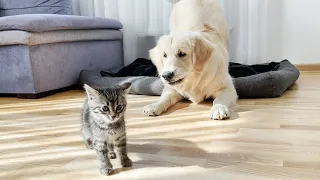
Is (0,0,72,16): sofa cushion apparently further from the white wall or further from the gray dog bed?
the white wall

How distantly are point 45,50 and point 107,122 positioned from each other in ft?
5.16

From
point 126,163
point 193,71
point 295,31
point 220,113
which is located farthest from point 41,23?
point 295,31

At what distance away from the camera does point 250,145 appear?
1.19m

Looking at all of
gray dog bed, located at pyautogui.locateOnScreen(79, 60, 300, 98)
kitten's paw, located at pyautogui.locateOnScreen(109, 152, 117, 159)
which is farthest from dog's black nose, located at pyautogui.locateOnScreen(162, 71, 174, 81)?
kitten's paw, located at pyautogui.locateOnScreen(109, 152, 117, 159)

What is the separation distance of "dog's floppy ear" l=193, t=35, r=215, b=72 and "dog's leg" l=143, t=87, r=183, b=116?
265mm

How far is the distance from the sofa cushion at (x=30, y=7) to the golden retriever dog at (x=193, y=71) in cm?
160

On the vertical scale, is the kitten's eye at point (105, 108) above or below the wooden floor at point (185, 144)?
above

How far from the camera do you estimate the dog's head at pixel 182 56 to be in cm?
167

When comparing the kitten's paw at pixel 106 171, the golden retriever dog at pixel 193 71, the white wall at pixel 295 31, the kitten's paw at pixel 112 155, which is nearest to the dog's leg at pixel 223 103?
the golden retriever dog at pixel 193 71

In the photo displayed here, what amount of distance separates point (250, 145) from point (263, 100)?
868mm

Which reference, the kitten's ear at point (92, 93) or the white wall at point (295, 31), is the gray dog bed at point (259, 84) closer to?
the white wall at point (295, 31)

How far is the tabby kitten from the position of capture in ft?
3.26

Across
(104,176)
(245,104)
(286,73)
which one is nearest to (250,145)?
(104,176)

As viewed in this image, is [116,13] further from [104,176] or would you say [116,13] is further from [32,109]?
[104,176]
